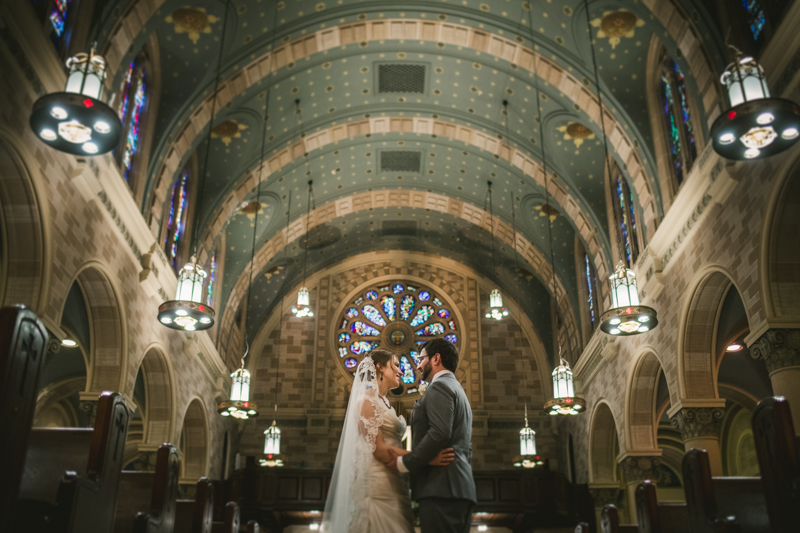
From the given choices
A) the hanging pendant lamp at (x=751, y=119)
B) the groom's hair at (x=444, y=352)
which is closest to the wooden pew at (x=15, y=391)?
the groom's hair at (x=444, y=352)

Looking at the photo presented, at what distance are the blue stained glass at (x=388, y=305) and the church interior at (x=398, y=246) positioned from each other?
7 centimetres

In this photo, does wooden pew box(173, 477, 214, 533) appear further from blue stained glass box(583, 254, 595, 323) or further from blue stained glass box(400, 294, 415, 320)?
blue stained glass box(400, 294, 415, 320)

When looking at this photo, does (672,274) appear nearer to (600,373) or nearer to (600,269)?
(600,269)

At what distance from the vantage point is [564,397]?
46.7ft

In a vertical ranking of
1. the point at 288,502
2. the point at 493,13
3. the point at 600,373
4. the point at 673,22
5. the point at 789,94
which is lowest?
the point at 288,502

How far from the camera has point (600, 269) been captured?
16.6m

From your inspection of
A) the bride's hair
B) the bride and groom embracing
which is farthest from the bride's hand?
the bride's hair

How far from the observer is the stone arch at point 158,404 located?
14.8 meters

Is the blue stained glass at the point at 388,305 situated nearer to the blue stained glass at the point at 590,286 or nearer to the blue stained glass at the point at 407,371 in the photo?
the blue stained glass at the point at 407,371

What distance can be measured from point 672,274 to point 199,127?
9.28 meters

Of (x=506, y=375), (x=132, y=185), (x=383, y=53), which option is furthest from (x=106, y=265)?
(x=506, y=375)

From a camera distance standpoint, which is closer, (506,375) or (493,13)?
(493,13)

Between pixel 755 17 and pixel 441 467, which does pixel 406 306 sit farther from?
pixel 441 467

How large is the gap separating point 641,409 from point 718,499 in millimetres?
8457
